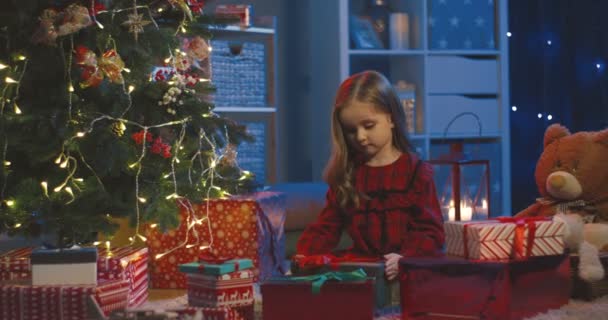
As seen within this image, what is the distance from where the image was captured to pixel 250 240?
3070 millimetres

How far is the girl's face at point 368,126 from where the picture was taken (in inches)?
104

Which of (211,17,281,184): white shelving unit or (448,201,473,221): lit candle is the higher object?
(211,17,281,184): white shelving unit

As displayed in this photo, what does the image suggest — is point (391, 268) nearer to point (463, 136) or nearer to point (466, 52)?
point (463, 136)

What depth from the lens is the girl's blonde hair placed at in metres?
2.67

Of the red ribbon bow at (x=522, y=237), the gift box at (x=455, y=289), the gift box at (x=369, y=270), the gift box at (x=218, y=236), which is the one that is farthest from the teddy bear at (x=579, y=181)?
the gift box at (x=218, y=236)

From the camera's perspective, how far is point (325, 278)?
7.36ft

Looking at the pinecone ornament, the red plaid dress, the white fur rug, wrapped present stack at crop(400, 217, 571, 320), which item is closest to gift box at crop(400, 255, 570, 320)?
wrapped present stack at crop(400, 217, 571, 320)

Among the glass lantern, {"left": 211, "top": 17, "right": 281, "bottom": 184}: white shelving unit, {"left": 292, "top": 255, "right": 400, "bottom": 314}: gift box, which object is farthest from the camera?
{"left": 211, "top": 17, "right": 281, "bottom": 184}: white shelving unit

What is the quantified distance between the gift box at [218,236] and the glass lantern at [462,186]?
922mm

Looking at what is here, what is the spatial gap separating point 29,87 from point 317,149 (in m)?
1.90

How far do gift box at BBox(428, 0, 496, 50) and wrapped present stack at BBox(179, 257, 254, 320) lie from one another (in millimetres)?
2246

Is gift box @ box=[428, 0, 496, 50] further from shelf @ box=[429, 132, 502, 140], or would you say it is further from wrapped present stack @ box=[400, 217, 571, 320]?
wrapped present stack @ box=[400, 217, 571, 320]

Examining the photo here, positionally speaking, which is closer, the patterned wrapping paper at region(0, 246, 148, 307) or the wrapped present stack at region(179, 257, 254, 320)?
the wrapped present stack at region(179, 257, 254, 320)

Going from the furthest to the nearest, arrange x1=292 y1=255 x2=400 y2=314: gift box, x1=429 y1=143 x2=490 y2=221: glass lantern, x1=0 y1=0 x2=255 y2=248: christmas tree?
x1=429 y1=143 x2=490 y2=221: glass lantern
x1=0 y1=0 x2=255 y2=248: christmas tree
x1=292 y1=255 x2=400 y2=314: gift box
